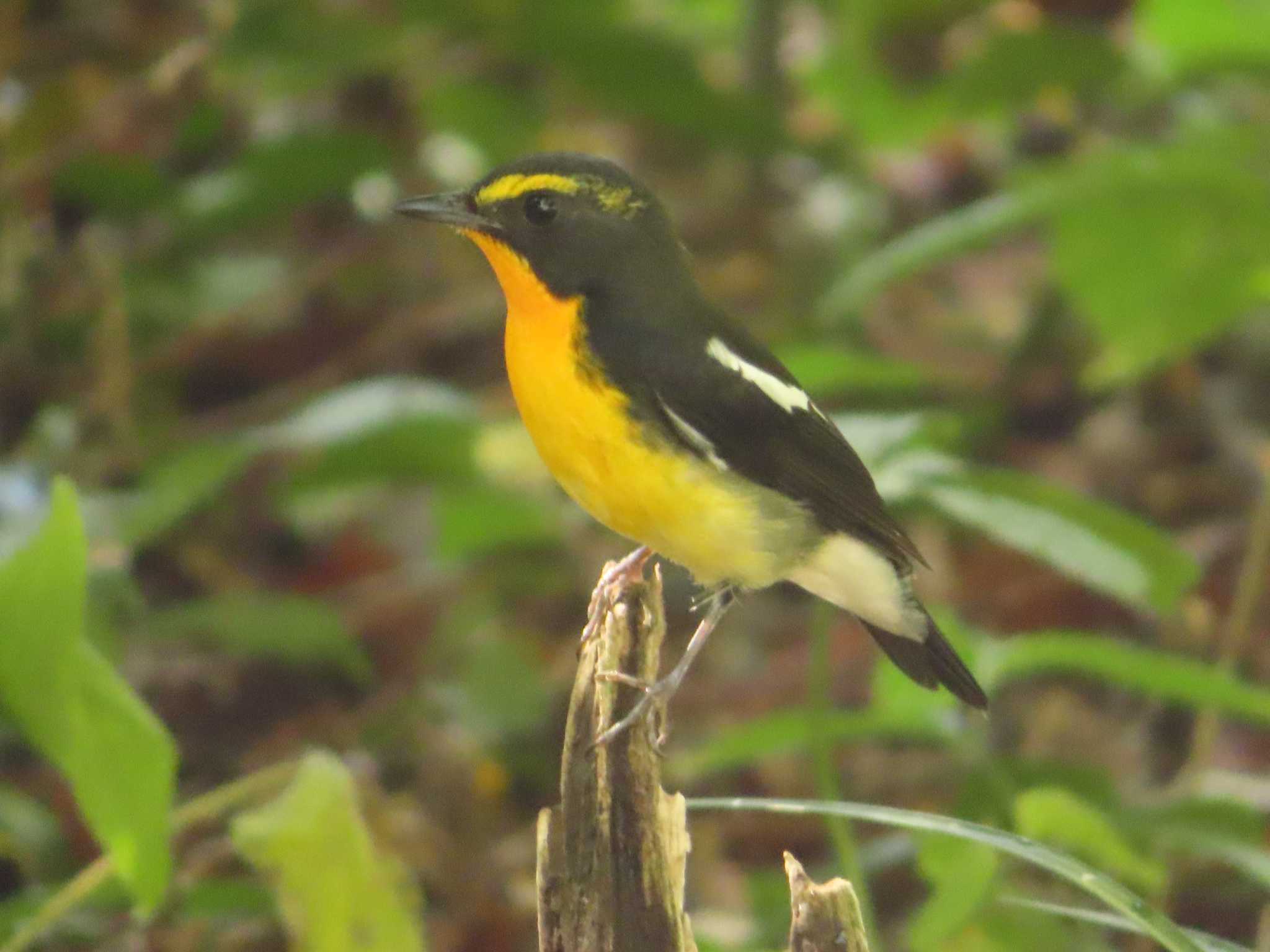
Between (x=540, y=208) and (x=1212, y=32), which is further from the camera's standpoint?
(x=1212, y=32)

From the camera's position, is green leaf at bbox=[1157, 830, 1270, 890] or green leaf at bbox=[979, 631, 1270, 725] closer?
green leaf at bbox=[1157, 830, 1270, 890]

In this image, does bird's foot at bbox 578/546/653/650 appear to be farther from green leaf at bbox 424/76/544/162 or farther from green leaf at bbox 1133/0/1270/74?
green leaf at bbox 424/76/544/162

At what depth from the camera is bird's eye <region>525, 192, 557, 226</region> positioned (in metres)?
2.57

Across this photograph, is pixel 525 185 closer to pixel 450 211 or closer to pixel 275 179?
pixel 450 211

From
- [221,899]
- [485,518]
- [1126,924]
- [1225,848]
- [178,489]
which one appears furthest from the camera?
[485,518]

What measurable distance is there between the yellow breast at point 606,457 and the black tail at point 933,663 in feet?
1.65

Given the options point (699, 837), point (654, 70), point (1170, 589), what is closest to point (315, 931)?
point (1170, 589)

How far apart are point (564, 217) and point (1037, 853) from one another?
1.18 metres

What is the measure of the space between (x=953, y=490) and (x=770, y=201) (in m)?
4.69

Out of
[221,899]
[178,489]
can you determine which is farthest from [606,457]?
[178,489]

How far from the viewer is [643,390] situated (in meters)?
2.50

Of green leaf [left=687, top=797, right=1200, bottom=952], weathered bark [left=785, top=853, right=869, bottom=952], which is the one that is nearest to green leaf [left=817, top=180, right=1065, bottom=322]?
green leaf [left=687, top=797, right=1200, bottom=952]

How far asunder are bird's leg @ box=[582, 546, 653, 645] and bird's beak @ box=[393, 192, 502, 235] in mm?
574

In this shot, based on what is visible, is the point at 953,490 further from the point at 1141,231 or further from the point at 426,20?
the point at 426,20
